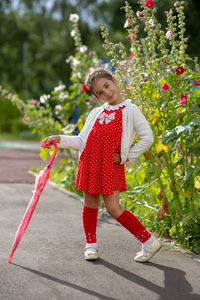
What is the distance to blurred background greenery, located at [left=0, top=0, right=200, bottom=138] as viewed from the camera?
94.8ft

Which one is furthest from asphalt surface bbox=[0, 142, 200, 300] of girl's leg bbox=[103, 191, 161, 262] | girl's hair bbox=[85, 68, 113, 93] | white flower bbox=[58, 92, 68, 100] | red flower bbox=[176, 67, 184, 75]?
white flower bbox=[58, 92, 68, 100]

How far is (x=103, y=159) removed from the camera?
11.1 ft

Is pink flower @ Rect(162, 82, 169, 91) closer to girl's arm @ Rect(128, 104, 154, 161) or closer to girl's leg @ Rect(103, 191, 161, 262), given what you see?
girl's arm @ Rect(128, 104, 154, 161)

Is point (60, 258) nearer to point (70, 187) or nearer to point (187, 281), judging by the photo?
point (187, 281)

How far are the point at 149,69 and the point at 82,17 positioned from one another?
31.7 meters

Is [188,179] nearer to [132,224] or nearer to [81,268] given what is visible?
[132,224]

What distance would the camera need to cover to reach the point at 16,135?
25.1 meters

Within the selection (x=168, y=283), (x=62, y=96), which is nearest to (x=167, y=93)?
(x=168, y=283)

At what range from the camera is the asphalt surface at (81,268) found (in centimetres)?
283

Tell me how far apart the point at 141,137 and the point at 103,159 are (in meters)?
0.33

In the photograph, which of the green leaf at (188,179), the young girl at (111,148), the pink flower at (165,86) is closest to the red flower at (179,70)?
the pink flower at (165,86)

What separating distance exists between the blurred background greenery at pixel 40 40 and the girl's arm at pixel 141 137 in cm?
1850

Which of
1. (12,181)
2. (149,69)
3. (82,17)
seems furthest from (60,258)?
(82,17)

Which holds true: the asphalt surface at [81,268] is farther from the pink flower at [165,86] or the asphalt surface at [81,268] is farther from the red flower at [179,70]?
the red flower at [179,70]
